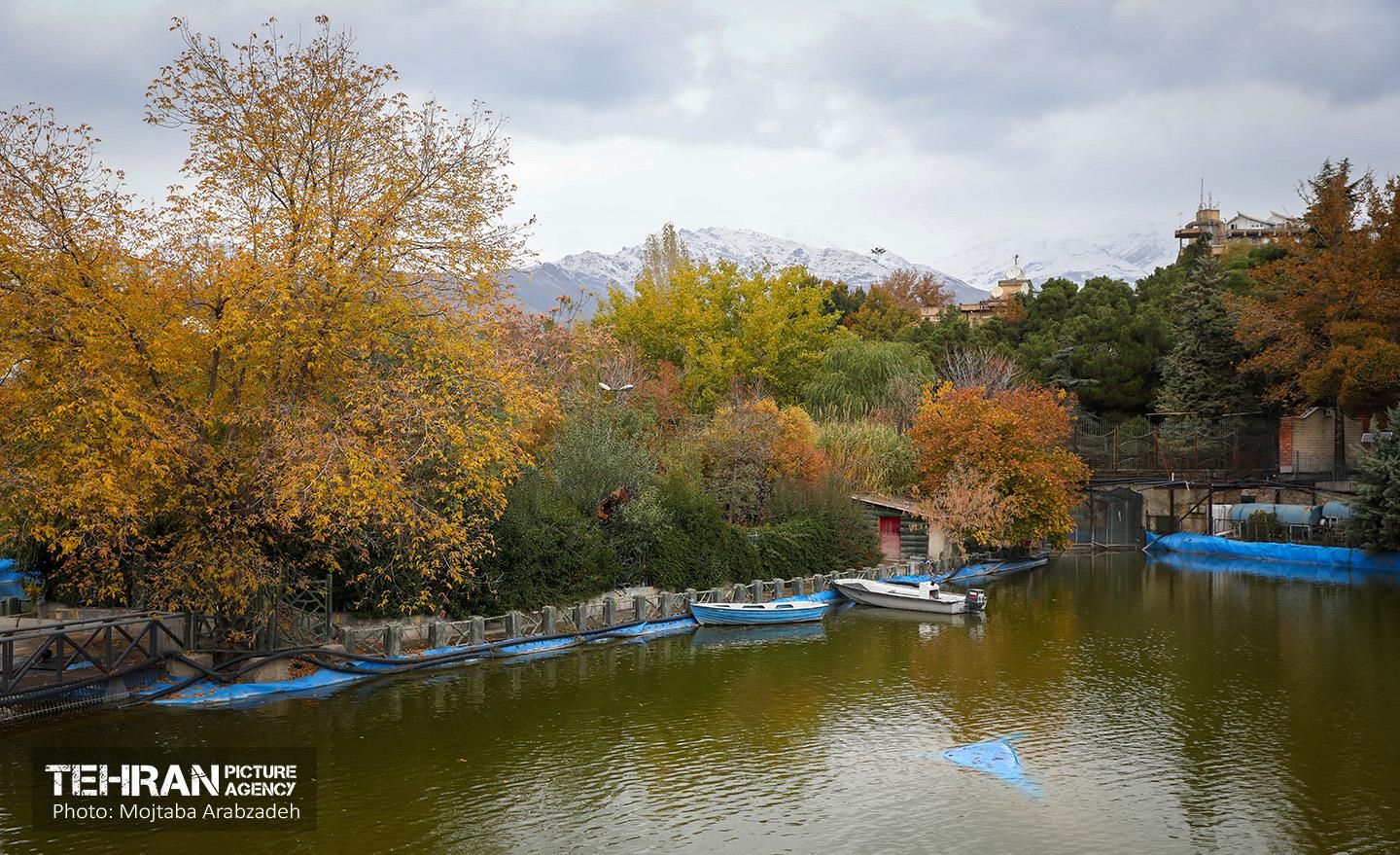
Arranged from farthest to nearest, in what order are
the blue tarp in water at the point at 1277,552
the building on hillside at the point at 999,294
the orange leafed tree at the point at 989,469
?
the building on hillside at the point at 999,294 → the blue tarp in water at the point at 1277,552 → the orange leafed tree at the point at 989,469

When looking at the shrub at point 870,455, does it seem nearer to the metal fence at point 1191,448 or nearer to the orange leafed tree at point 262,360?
the metal fence at point 1191,448

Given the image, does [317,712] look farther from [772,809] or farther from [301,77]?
[301,77]

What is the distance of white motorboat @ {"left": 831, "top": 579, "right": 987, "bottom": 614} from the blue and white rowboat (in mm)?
3891

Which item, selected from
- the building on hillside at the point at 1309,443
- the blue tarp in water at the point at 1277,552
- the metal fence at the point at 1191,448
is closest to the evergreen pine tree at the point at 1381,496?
the blue tarp in water at the point at 1277,552

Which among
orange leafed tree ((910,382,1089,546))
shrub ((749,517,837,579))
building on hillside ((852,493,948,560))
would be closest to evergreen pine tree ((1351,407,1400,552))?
orange leafed tree ((910,382,1089,546))

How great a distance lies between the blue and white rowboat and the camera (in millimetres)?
30297

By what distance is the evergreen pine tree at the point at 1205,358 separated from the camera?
58.5 metres

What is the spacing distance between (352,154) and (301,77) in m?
1.84

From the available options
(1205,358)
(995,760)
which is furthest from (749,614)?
(1205,358)

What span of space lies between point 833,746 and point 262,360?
13.7 meters

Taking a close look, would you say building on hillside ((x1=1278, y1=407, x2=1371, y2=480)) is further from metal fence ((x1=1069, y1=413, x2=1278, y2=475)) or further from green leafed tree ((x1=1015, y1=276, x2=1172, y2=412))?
green leafed tree ((x1=1015, y1=276, x2=1172, y2=412))

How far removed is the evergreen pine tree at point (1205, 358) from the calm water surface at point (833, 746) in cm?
3259

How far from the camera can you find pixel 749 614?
30547 millimetres

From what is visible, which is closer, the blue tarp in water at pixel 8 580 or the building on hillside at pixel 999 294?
the blue tarp in water at pixel 8 580
